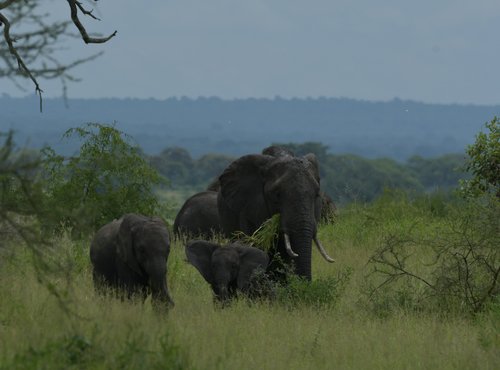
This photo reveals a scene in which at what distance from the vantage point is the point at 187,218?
68.9 ft

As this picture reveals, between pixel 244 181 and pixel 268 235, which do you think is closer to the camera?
pixel 268 235

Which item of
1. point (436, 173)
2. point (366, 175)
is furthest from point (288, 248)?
point (436, 173)

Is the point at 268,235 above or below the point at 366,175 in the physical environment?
above

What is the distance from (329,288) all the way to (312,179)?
1.26 meters

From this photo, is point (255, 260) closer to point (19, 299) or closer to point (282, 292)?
point (282, 292)

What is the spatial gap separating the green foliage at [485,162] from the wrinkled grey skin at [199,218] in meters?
4.49

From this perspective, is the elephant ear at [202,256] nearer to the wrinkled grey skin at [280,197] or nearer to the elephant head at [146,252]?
the elephant head at [146,252]

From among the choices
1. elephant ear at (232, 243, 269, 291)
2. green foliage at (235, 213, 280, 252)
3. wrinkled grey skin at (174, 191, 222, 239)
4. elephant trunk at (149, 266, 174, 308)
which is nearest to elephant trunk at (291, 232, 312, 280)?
green foliage at (235, 213, 280, 252)

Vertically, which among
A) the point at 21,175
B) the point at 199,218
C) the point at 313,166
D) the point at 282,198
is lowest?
the point at 199,218

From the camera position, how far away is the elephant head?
10930 millimetres

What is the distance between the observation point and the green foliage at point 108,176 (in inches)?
750

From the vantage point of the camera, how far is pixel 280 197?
42.5 feet

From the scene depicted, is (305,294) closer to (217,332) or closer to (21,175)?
(217,332)

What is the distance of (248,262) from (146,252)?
1.55 m
